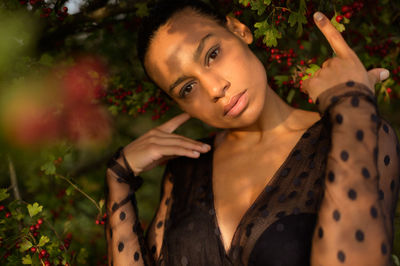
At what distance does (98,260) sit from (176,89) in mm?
1809

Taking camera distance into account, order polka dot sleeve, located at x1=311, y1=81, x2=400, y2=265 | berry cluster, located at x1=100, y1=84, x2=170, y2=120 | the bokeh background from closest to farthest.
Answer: polka dot sleeve, located at x1=311, y1=81, x2=400, y2=265 < the bokeh background < berry cluster, located at x1=100, y1=84, x2=170, y2=120

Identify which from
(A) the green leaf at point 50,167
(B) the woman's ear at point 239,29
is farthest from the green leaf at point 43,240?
(B) the woman's ear at point 239,29

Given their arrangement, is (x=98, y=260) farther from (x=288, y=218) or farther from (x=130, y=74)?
(x=288, y=218)

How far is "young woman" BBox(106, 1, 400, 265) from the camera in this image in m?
2.03

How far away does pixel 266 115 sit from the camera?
111 inches

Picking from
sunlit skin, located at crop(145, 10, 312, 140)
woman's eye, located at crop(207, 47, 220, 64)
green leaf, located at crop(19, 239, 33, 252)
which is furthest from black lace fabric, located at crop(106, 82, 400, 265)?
woman's eye, located at crop(207, 47, 220, 64)

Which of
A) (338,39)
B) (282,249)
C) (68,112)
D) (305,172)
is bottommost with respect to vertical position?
(68,112)

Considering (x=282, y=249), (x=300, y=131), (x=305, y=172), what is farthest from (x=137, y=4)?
(x=282, y=249)

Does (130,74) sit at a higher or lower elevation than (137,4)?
lower

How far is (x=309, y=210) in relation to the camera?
2.27 m

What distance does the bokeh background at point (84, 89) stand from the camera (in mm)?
2912

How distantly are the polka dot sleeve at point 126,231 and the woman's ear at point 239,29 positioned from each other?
1.23 metres

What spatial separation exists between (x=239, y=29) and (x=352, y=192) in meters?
1.36

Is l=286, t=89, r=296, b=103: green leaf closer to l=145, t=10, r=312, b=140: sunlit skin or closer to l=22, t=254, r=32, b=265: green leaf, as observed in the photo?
l=145, t=10, r=312, b=140: sunlit skin
